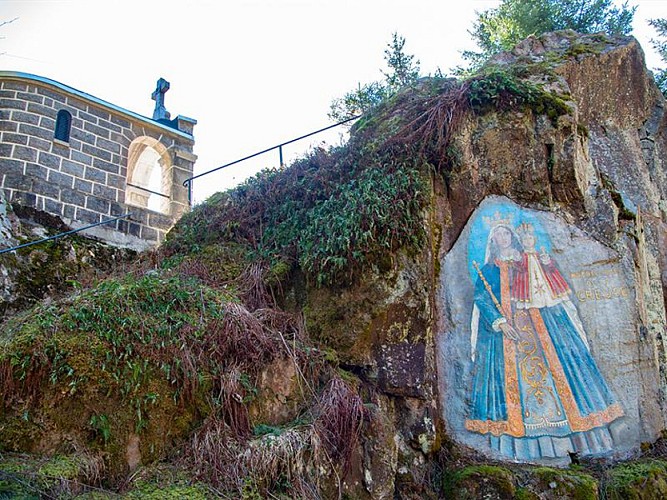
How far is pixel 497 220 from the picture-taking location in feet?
24.5

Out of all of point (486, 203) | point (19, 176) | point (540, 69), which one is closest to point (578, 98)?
point (540, 69)

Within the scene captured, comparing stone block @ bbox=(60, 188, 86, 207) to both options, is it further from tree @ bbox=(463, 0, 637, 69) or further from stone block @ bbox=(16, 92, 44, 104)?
tree @ bbox=(463, 0, 637, 69)

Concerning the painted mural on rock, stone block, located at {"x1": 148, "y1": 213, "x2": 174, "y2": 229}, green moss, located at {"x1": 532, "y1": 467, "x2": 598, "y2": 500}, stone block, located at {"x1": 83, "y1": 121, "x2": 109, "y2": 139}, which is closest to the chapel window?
stone block, located at {"x1": 83, "y1": 121, "x2": 109, "y2": 139}

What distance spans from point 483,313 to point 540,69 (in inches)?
157

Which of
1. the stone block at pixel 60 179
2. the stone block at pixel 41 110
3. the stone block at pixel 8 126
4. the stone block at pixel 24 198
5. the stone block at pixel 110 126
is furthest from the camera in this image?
the stone block at pixel 110 126

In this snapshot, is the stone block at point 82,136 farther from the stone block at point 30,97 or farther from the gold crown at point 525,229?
the gold crown at point 525,229

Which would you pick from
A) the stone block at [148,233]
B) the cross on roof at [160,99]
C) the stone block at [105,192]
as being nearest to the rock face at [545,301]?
the stone block at [148,233]

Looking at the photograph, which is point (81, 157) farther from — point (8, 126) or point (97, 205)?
point (8, 126)

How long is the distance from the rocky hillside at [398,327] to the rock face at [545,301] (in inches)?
1.0

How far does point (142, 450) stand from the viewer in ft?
16.3

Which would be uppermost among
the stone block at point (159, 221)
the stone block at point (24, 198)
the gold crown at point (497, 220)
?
the stone block at point (159, 221)

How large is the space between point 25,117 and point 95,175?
4.97 feet

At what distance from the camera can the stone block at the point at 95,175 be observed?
427 inches

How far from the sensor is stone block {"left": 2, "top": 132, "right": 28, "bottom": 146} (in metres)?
10.1
